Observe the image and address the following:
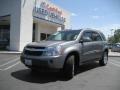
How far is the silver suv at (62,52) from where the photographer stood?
653 centimetres

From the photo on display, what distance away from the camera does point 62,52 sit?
6711 mm

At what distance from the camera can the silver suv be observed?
653cm

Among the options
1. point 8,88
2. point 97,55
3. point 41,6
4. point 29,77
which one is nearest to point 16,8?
point 41,6

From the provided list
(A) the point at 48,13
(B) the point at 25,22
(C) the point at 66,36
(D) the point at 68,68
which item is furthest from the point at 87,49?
(A) the point at 48,13

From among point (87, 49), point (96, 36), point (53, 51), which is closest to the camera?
point (53, 51)

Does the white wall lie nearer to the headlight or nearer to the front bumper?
the front bumper

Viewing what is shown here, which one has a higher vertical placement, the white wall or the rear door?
the white wall

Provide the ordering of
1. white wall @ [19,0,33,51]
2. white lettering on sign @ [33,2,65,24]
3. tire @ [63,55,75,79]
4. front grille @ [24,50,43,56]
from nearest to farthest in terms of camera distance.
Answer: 1. front grille @ [24,50,43,56]
2. tire @ [63,55,75,79]
3. white wall @ [19,0,33,51]
4. white lettering on sign @ [33,2,65,24]

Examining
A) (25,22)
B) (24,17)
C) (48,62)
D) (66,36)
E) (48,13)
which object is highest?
(48,13)

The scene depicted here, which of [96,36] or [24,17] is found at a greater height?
[24,17]

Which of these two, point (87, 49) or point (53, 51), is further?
point (87, 49)

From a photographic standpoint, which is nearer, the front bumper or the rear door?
the front bumper

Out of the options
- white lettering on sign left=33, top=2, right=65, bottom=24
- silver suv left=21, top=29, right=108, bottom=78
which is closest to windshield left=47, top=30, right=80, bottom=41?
silver suv left=21, top=29, right=108, bottom=78

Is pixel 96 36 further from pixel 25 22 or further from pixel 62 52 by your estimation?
pixel 25 22
